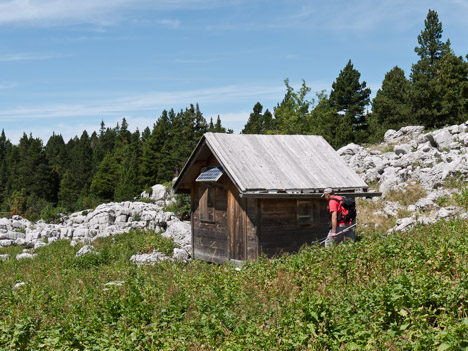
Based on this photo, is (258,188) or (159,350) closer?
(159,350)

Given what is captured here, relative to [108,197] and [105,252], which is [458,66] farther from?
[108,197]

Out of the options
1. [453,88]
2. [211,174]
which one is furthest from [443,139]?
[211,174]

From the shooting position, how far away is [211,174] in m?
16.5

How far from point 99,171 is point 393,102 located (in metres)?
43.2

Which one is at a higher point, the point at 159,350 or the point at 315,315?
the point at 315,315

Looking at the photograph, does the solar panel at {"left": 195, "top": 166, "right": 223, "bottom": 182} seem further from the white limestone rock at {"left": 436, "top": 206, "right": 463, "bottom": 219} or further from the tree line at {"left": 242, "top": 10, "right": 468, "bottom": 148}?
the tree line at {"left": 242, "top": 10, "right": 468, "bottom": 148}

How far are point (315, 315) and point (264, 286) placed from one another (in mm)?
2943

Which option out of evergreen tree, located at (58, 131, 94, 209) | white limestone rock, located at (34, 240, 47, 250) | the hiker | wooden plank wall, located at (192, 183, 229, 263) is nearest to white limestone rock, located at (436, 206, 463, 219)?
the hiker

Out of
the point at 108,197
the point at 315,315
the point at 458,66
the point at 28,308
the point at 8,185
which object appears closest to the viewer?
the point at 315,315

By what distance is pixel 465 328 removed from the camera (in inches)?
201

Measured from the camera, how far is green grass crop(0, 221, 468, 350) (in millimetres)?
6082

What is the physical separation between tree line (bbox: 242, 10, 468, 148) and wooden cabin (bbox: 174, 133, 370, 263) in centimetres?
2560

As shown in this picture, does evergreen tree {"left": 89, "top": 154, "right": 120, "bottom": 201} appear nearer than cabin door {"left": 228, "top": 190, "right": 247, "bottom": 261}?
No

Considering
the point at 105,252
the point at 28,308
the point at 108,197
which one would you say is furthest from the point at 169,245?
the point at 108,197
